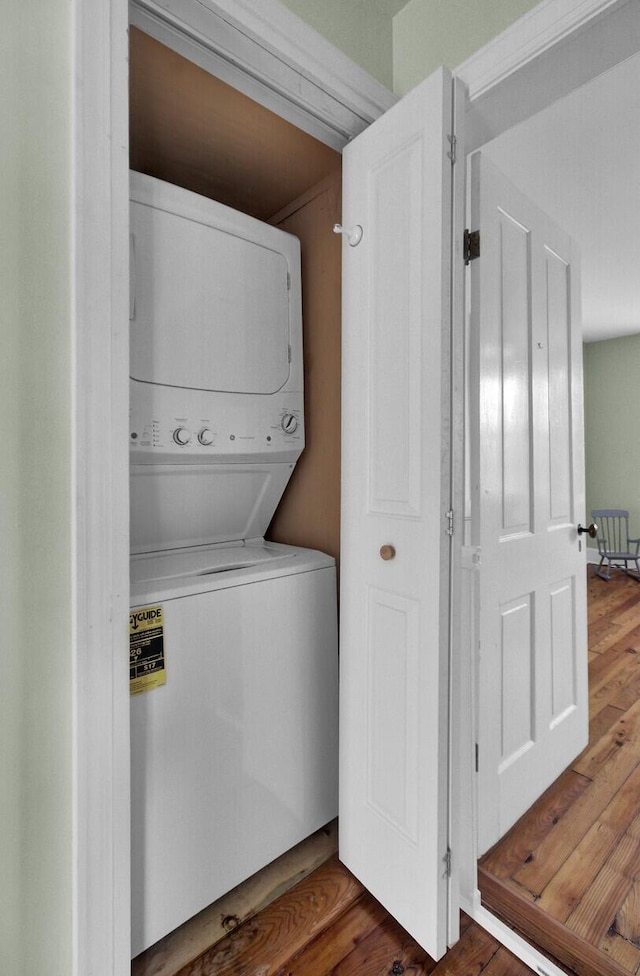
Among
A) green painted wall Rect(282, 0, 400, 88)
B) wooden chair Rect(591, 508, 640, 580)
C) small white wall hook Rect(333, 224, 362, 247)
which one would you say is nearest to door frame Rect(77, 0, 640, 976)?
green painted wall Rect(282, 0, 400, 88)

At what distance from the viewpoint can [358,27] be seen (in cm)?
137

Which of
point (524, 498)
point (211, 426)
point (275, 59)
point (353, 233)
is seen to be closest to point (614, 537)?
point (524, 498)

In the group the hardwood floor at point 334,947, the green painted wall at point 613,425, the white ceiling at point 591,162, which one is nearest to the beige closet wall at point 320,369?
the hardwood floor at point 334,947

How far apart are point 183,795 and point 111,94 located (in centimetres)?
157

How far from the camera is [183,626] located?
123 cm

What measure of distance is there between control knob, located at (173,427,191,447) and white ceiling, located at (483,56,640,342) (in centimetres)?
196

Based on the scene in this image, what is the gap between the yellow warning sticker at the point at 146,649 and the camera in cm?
114

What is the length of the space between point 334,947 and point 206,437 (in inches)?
54.5

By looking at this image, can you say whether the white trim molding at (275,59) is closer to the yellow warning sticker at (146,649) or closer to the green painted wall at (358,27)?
the green painted wall at (358,27)

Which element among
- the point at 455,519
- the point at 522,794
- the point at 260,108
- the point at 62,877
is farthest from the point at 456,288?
the point at 522,794

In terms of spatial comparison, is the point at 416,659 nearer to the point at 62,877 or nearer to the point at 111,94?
the point at 62,877

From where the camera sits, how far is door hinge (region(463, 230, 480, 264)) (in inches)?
51.2

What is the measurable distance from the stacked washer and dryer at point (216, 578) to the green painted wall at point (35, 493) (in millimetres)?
199

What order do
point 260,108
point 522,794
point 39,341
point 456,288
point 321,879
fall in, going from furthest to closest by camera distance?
1. point 522,794
2. point 321,879
3. point 260,108
4. point 456,288
5. point 39,341
